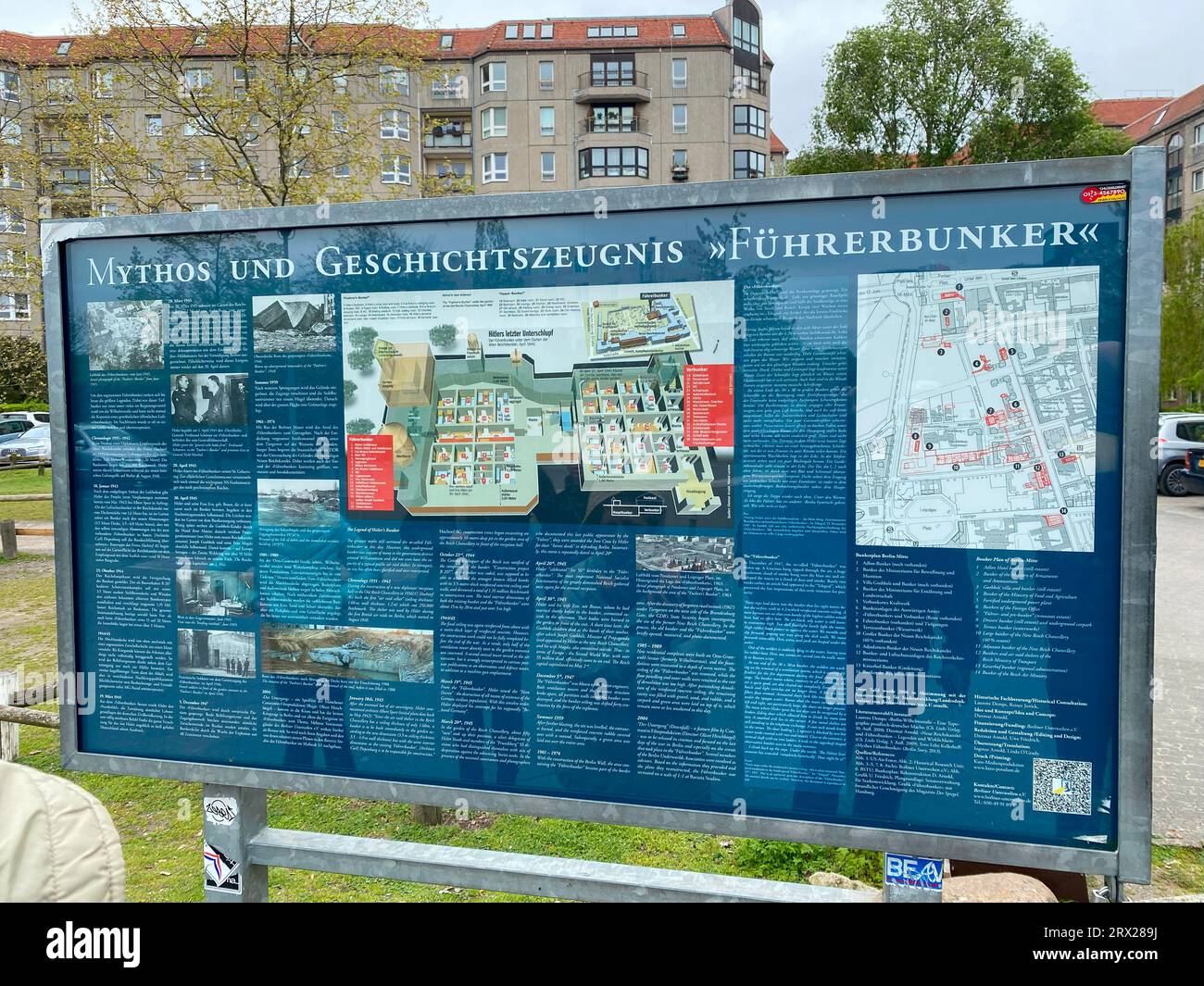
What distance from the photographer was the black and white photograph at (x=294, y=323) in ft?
10.6

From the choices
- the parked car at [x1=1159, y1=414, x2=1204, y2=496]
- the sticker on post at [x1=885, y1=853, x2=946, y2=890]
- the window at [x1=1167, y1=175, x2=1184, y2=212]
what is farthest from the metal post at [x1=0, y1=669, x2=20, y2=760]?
the window at [x1=1167, y1=175, x2=1184, y2=212]

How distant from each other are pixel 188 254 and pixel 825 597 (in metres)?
2.52

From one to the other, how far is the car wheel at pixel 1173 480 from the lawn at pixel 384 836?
20.9 metres

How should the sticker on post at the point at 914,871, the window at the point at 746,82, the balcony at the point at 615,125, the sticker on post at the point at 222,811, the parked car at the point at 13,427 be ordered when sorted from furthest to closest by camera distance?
the window at the point at 746,82 → the balcony at the point at 615,125 → the parked car at the point at 13,427 → the sticker on post at the point at 222,811 → the sticker on post at the point at 914,871

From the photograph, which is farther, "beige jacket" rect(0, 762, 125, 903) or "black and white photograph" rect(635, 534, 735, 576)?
"black and white photograph" rect(635, 534, 735, 576)

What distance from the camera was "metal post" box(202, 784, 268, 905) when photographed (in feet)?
11.1

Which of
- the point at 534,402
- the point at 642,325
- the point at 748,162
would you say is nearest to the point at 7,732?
the point at 534,402

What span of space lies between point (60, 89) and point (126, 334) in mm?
14412

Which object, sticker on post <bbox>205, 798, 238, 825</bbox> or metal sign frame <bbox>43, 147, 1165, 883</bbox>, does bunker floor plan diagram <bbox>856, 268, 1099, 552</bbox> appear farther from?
sticker on post <bbox>205, 798, 238, 825</bbox>

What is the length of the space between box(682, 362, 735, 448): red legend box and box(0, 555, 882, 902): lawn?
2.66m

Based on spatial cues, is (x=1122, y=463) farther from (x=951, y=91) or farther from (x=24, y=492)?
(x=951, y=91)

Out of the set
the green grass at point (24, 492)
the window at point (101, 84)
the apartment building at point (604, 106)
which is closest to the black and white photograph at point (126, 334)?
the window at point (101, 84)

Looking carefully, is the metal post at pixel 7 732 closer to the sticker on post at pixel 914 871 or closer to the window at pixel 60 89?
the sticker on post at pixel 914 871
